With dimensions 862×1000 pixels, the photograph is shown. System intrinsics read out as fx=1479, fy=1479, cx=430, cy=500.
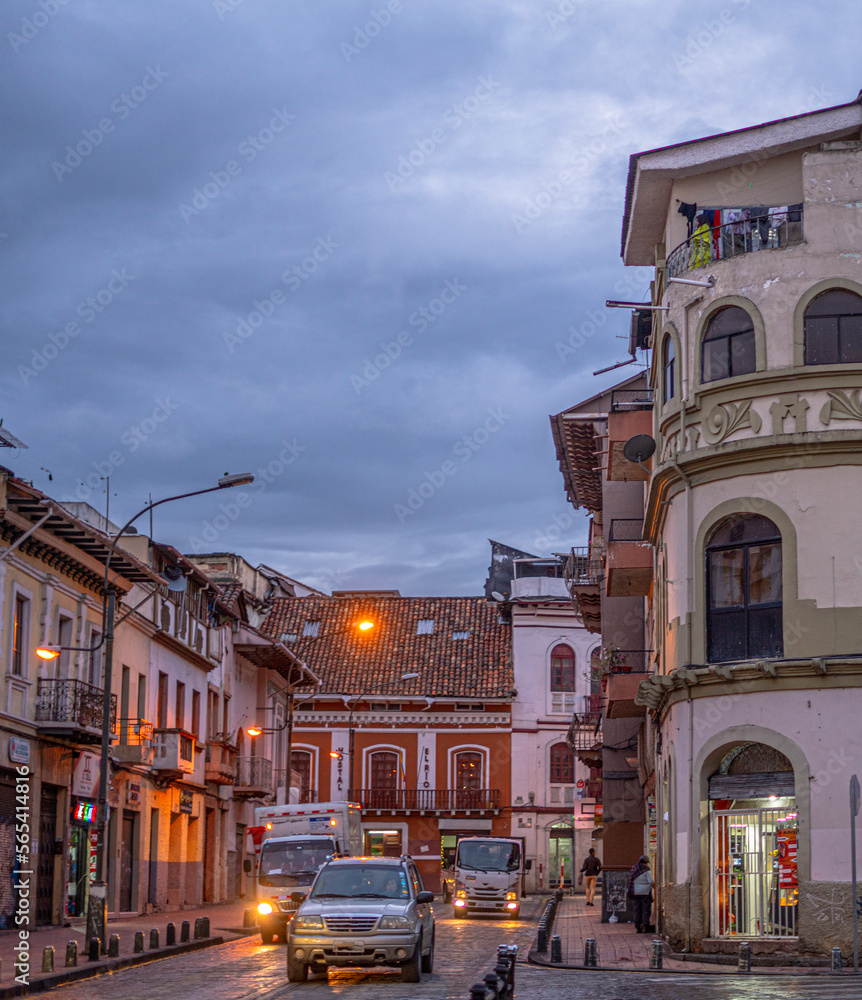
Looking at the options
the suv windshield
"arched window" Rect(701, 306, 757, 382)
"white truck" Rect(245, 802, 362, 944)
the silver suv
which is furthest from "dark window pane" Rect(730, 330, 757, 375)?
"white truck" Rect(245, 802, 362, 944)

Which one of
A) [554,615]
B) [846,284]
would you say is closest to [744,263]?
[846,284]

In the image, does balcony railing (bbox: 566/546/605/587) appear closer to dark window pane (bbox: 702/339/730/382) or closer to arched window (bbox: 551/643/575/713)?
dark window pane (bbox: 702/339/730/382)

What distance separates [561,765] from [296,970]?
49.7 m

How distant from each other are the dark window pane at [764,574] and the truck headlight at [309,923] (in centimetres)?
892

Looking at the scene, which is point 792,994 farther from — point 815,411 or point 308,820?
point 308,820

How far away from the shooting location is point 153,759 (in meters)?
41.7

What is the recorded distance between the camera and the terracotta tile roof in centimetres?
6956

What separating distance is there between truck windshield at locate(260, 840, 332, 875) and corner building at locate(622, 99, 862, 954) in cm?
808

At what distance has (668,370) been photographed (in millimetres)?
27141

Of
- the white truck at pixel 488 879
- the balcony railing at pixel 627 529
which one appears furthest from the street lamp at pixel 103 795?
the white truck at pixel 488 879

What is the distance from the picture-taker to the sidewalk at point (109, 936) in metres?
22.3

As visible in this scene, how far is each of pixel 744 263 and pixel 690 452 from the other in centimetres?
334

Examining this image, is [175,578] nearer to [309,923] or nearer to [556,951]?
[556,951]

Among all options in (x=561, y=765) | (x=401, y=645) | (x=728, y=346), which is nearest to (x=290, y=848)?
(x=728, y=346)
